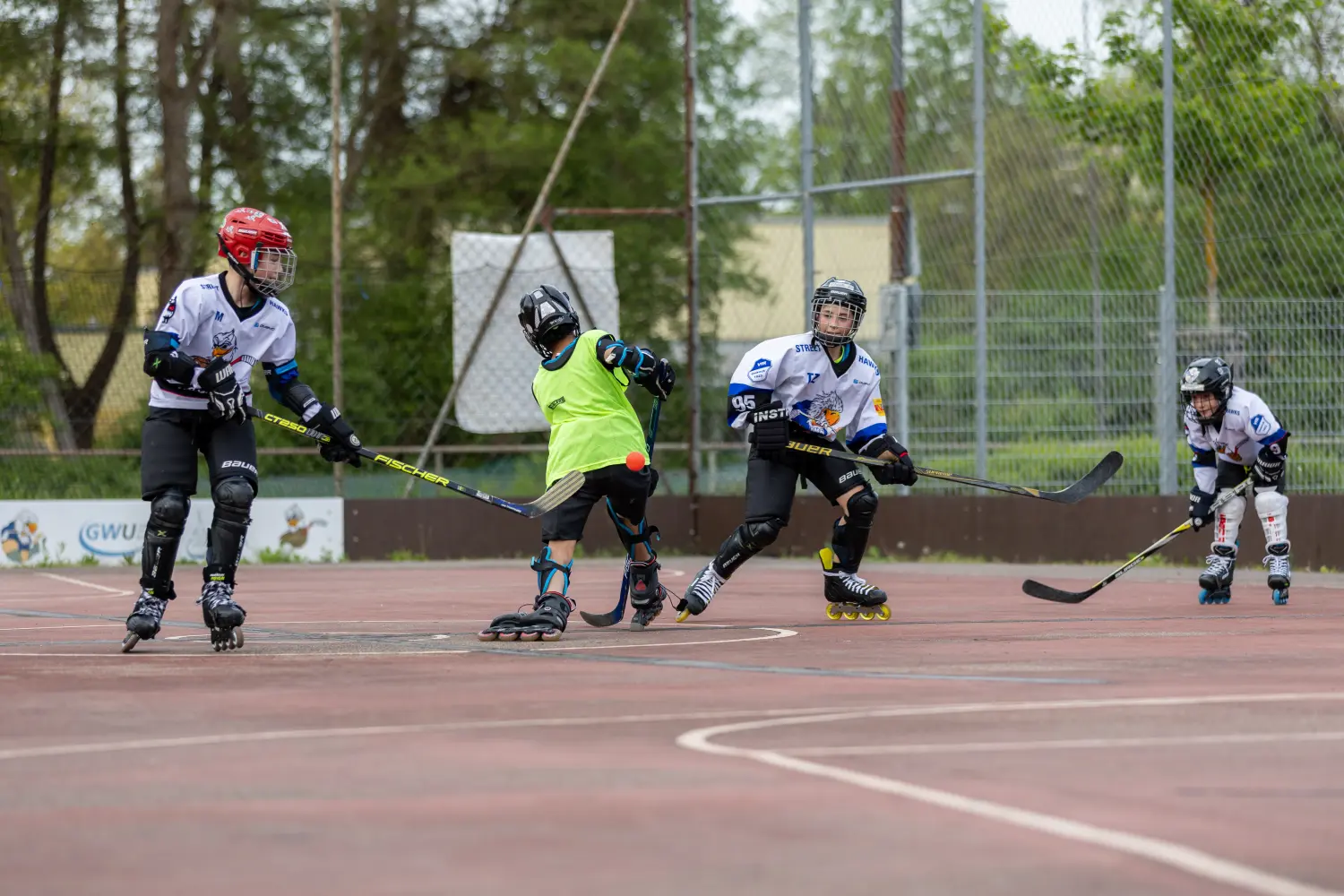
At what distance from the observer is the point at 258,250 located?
9.12 metres

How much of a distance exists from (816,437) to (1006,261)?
6.73 meters

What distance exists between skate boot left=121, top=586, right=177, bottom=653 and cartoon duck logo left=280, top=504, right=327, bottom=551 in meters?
10.5

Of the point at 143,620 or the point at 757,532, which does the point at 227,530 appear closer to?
the point at 143,620

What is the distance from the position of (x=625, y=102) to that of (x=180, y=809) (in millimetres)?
24490

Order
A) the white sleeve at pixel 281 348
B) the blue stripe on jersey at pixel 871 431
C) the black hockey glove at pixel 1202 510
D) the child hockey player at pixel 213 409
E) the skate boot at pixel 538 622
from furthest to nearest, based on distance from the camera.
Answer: the black hockey glove at pixel 1202 510 → the blue stripe on jersey at pixel 871 431 → the white sleeve at pixel 281 348 → the skate boot at pixel 538 622 → the child hockey player at pixel 213 409

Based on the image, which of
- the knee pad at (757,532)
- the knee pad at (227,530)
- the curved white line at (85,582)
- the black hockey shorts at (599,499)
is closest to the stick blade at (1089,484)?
the knee pad at (757,532)

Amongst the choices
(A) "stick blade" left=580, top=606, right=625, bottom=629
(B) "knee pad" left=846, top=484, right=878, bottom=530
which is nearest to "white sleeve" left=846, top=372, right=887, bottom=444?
(B) "knee pad" left=846, top=484, right=878, bottom=530

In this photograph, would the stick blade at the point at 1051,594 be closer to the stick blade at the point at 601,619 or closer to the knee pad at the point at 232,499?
the stick blade at the point at 601,619

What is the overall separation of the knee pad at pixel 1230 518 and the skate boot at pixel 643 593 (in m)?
4.39

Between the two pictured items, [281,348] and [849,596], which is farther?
[849,596]

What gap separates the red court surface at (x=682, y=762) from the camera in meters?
3.82

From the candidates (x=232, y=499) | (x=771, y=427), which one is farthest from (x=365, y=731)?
(x=771, y=427)

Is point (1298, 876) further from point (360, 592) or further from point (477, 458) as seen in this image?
point (477, 458)

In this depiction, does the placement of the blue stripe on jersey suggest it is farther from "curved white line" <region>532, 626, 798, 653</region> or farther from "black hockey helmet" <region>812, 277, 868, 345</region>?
"curved white line" <region>532, 626, 798, 653</region>
